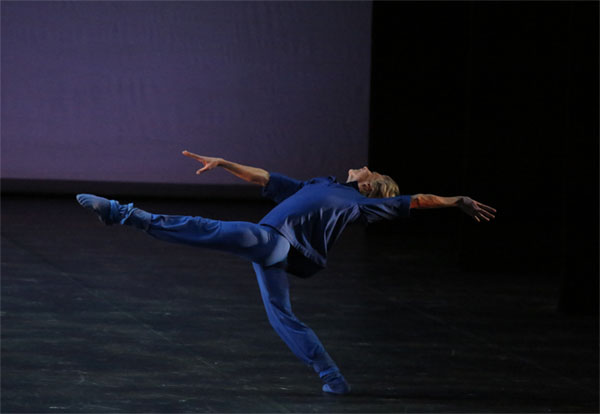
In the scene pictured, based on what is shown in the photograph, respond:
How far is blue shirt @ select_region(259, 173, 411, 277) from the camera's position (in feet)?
9.36

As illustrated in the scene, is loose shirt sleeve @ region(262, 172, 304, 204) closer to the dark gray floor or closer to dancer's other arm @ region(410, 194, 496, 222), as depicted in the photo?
dancer's other arm @ region(410, 194, 496, 222)

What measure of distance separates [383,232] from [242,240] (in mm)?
8031

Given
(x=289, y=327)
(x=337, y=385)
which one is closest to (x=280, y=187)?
(x=289, y=327)

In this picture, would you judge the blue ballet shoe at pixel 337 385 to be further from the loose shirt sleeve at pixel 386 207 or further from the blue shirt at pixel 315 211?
the loose shirt sleeve at pixel 386 207

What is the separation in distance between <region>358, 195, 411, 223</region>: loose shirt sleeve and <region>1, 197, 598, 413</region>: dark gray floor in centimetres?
238

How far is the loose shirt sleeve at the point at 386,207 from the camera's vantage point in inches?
107

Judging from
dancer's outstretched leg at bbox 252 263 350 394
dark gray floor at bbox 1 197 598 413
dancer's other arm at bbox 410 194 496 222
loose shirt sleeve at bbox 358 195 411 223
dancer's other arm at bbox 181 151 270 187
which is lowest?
dark gray floor at bbox 1 197 598 413

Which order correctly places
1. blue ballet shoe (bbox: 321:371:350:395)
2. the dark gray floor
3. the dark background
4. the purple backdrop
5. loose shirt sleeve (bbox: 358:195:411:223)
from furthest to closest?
the purple backdrop → the dark background → the dark gray floor → blue ballet shoe (bbox: 321:371:350:395) → loose shirt sleeve (bbox: 358:195:411:223)

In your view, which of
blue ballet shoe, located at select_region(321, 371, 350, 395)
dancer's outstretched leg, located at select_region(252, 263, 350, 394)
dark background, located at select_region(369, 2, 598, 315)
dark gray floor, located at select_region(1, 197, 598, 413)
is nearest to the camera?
dancer's outstretched leg, located at select_region(252, 263, 350, 394)

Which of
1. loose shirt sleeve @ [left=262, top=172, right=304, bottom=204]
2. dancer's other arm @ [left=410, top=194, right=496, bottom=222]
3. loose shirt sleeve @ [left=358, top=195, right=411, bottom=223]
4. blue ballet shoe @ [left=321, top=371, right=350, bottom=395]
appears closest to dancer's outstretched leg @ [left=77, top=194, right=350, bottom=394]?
loose shirt sleeve @ [left=262, top=172, right=304, bottom=204]

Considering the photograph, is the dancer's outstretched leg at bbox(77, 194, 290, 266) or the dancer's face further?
the dancer's face

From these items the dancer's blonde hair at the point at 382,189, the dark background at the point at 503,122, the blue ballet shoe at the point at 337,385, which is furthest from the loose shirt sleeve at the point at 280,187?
the dark background at the point at 503,122

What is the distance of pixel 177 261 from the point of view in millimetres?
8648

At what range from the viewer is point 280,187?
9.58ft
